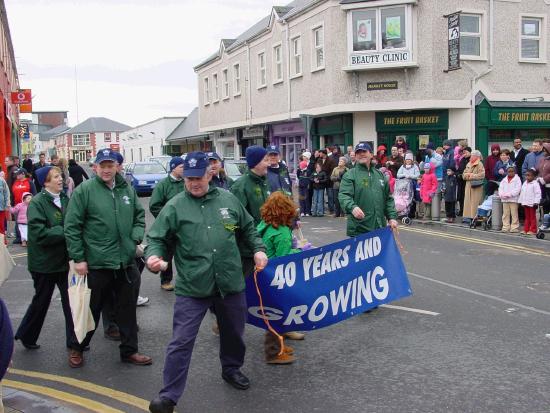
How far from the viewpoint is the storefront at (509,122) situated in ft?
83.3

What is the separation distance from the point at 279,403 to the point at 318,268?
1708 millimetres

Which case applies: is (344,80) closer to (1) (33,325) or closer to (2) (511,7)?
(2) (511,7)

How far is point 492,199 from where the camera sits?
14.8 metres

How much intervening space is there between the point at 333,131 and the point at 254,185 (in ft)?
69.5

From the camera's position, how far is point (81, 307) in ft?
19.0

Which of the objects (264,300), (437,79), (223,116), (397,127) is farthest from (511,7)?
(264,300)

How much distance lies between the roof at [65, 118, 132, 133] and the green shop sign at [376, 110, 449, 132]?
10450 centimetres

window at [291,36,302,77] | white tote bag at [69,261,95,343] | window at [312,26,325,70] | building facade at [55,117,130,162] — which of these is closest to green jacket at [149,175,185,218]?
white tote bag at [69,261,95,343]

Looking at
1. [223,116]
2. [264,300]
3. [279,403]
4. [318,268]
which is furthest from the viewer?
[223,116]

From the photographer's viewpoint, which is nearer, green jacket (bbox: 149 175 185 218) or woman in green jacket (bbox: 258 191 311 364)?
woman in green jacket (bbox: 258 191 311 364)

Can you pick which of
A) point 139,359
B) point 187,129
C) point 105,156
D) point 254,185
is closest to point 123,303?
point 139,359

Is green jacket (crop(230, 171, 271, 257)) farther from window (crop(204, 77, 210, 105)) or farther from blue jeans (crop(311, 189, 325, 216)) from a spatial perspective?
window (crop(204, 77, 210, 105))

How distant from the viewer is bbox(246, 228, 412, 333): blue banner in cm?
599

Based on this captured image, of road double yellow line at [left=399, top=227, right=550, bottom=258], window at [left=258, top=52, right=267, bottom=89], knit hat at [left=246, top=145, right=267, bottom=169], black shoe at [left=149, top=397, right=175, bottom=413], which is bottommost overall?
road double yellow line at [left=399, top=227, right=550, bottom=258]
